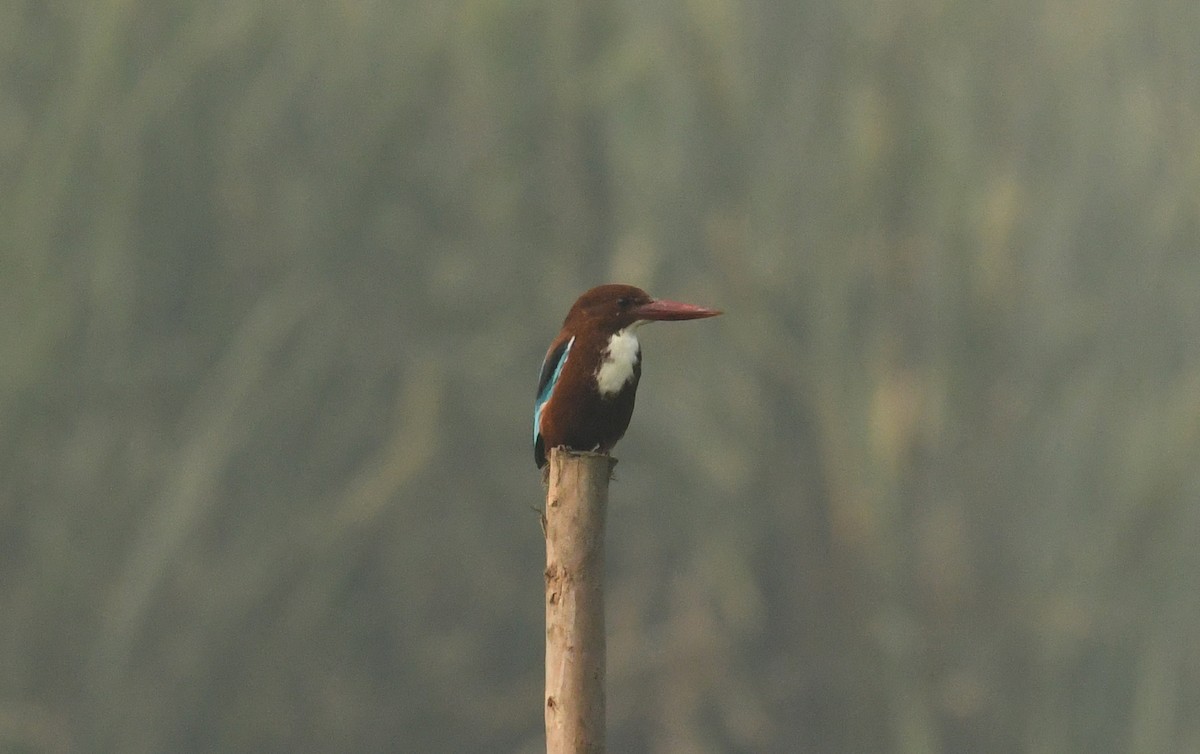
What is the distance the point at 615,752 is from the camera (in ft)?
12.1

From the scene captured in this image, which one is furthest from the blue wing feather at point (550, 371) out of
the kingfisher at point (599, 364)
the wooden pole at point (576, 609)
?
the wooden pole at point (576, 609)

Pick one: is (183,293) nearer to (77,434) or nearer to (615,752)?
(77,434)

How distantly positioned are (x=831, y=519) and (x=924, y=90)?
1069 millimetres

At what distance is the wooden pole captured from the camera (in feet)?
5.73

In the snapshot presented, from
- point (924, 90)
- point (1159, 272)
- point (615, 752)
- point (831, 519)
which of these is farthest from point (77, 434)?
point (1159, 272)

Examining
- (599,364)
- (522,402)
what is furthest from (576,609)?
(522,402)

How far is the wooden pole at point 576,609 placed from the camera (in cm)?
175

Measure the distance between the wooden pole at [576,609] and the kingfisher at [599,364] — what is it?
28 centimetres

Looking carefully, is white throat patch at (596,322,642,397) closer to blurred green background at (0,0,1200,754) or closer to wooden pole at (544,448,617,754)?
wooden pole at (544,448,617,754)

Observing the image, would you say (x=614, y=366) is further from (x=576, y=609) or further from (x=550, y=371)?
(x=576, y=609)

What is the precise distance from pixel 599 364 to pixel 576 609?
16.6 inches

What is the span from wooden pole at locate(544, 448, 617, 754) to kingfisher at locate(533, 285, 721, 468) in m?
0.28

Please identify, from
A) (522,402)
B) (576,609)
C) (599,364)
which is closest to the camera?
(576,609)

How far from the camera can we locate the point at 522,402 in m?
3.72
